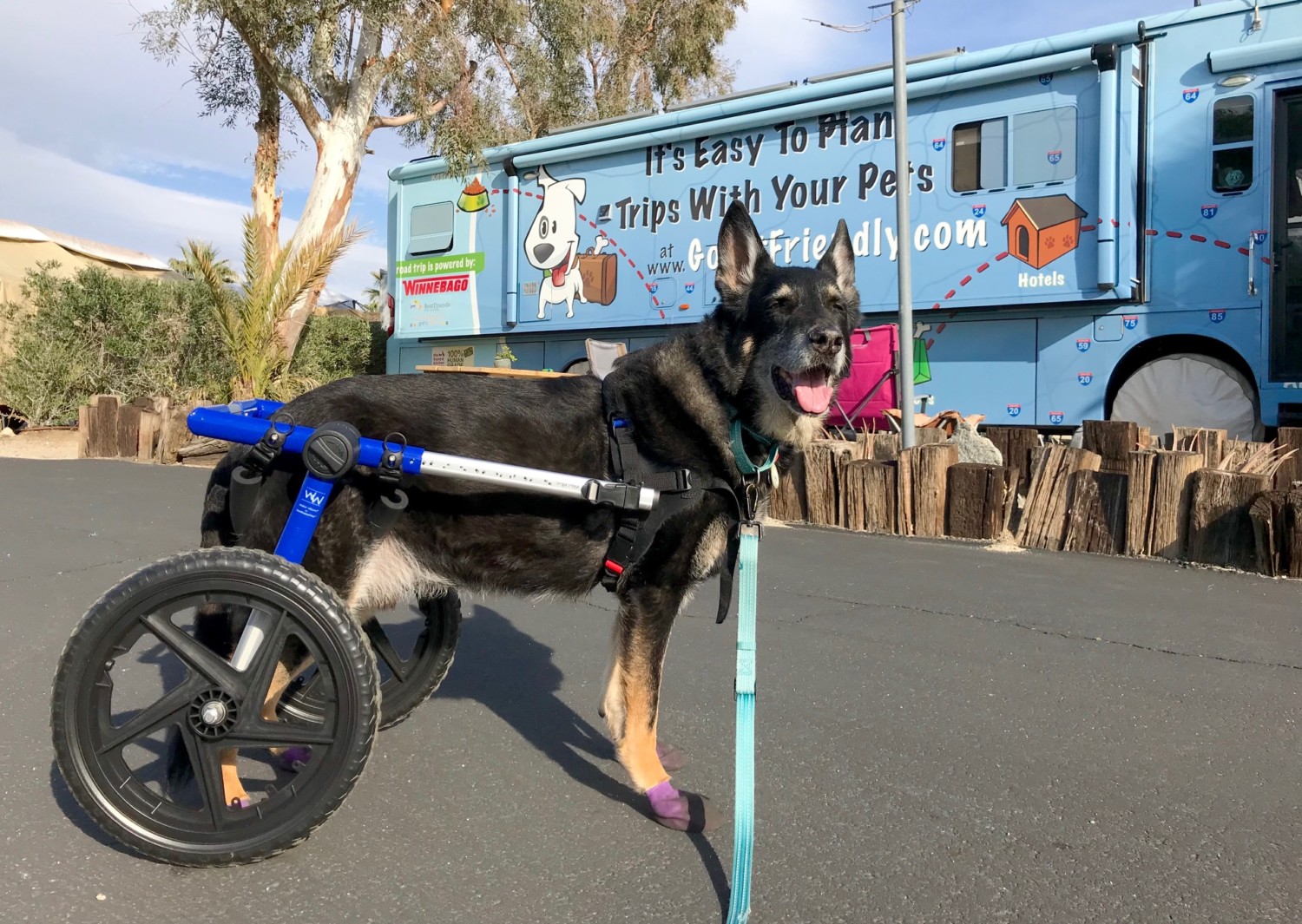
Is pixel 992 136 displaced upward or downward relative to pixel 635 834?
upward

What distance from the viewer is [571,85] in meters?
24.6

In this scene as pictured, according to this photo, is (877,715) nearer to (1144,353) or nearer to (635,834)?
(635,834)

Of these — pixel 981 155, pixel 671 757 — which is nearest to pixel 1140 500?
pixel 981 155

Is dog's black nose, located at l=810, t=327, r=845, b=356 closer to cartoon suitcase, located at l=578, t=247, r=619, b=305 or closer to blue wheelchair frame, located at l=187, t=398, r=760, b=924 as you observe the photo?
blue wheelchair frame, located at l=187, t=398, r=760, b=924

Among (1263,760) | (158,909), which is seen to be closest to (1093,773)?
(1263,760)

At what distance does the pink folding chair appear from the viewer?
9672 millimetres

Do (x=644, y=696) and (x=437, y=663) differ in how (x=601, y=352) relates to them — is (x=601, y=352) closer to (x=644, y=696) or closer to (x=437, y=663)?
(x=437, y=663)

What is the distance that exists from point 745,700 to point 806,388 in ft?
3.54

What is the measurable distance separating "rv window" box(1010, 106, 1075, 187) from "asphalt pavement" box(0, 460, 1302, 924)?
5.14 metres

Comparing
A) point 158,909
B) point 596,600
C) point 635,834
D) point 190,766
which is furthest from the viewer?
point 596,600

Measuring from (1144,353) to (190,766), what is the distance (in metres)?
9.17

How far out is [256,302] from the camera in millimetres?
12336

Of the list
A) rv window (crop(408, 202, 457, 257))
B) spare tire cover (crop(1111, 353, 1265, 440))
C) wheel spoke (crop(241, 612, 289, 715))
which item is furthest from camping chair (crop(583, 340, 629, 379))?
wheel spoke (crop(241, 612, 289, 715))

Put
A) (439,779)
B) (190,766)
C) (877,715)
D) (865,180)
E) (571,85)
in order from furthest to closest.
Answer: (571,85)
(865,180)
(877,715)
(439,779)
(190,766)
